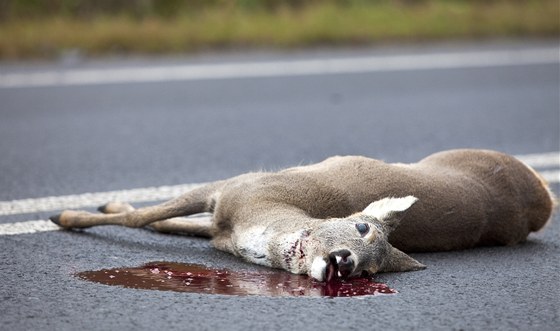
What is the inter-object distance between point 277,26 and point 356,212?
8.56 meters

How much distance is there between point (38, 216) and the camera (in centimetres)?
→ 592

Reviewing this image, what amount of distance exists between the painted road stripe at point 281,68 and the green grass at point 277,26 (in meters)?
0.86

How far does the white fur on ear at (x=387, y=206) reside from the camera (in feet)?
15.9

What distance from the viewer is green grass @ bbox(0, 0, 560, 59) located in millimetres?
12263

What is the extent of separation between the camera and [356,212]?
5082mm

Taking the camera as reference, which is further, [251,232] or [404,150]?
[404,150]

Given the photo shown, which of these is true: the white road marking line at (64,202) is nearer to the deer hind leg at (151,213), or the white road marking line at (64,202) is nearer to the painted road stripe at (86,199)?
the painted road stripe at (86,199)

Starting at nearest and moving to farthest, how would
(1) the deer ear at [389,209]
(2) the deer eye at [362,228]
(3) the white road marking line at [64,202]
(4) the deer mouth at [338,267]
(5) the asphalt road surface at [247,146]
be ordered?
1. (5) the asphalt road surface at [247,146]
2. (4) the deer mouth at [338,267]
3. (2) the deer eye at [362,228]
4. (1) the deer ear at [389,209]
5. (3) the white road marking line at [64,202]

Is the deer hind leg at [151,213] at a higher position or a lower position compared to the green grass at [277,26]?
lower

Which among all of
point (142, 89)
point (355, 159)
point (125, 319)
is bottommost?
point (125, 319)

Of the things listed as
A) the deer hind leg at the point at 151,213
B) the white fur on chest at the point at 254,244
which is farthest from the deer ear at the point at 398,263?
the deer hind leg at the point at 151,213

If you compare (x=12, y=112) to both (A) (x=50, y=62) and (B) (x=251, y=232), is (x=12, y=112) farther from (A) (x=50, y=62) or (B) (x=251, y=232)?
(B) (x=251, y=232)

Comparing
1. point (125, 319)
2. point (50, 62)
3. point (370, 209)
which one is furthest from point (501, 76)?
point (125, 319)

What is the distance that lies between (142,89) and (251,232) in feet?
19.2
